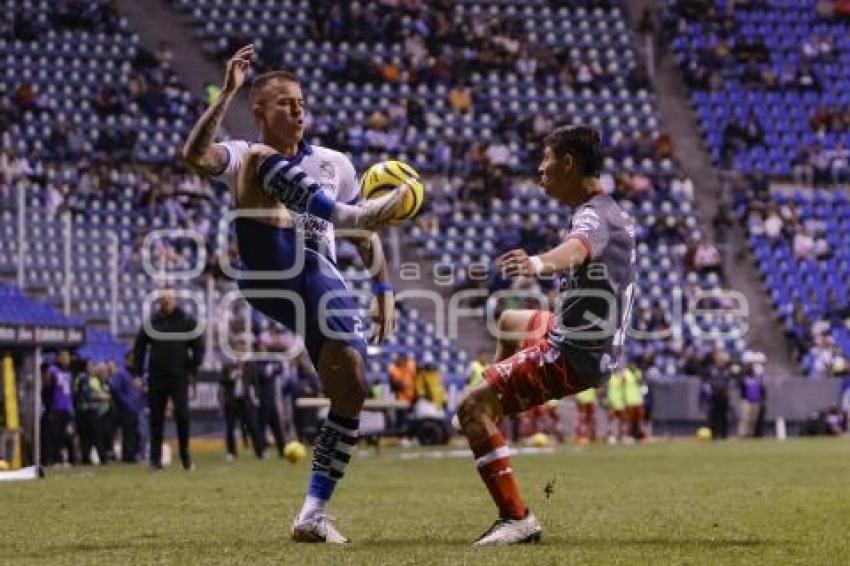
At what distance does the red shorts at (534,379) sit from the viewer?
9312mm

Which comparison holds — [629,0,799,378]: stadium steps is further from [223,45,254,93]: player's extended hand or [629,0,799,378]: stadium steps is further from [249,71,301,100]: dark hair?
[223,45,254,93]: player's extended hand

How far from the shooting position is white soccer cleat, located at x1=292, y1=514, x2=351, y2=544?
31.1 ft

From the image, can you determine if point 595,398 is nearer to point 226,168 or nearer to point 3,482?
point 3,482

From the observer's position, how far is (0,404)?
888 inches

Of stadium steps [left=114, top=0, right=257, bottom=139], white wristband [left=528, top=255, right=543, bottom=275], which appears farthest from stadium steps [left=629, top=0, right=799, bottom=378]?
white wristband [left=528, top=255, right=543, bottom=275]

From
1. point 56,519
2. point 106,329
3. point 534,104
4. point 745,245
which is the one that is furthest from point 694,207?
point 56,519

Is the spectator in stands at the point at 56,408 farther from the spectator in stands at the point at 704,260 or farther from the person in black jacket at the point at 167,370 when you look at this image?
the spectator in stands at the point at 704,260

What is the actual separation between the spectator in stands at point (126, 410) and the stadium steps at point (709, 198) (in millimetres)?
17750

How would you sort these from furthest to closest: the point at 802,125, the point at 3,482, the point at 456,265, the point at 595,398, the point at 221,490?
1. the point at 802,125
2. the point at 456,265
3. the point at 595,398
4. the point at 3,482
5. the point at 221,490

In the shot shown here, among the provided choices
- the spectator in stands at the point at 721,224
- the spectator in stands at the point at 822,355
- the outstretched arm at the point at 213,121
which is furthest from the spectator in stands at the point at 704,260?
the outstretched arm at the point at 213,121

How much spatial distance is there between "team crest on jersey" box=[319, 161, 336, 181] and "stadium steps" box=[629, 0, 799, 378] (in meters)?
32.2

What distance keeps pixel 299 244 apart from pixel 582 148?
165cm

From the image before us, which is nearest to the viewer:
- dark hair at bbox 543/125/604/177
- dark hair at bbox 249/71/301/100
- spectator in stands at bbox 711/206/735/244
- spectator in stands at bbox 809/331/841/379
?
dark hair at bbox 543/125/604/177

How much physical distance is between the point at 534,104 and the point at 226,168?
35.4m
